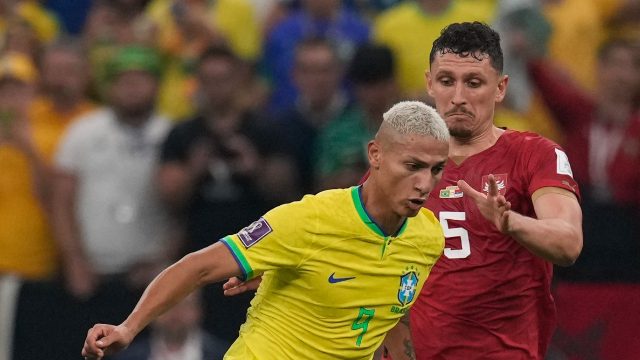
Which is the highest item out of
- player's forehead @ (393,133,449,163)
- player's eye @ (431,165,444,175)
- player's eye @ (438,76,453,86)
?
player's eye @ (438,76,453,86)

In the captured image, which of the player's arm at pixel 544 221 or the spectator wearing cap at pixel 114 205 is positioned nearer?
the player's arm at pixel 544 221

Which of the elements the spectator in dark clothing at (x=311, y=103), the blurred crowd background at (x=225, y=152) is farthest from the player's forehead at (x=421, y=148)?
the spectator in dark clothing at (x=311, y=103)

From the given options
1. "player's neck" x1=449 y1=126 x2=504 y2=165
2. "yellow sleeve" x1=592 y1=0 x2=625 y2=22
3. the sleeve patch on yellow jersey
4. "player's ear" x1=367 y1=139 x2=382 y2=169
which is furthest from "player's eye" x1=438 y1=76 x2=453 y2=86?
"yellow sleeve" x1=592 y1=0 x2=625 y2=22

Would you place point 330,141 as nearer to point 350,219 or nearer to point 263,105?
point 263,105

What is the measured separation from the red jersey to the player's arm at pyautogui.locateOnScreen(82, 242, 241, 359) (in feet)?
4.09

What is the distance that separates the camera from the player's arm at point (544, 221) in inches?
211

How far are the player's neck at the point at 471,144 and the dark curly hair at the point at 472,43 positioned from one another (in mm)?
293

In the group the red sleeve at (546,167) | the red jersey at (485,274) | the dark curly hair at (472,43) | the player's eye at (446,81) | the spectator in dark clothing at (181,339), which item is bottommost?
the spectator in dark clothing at (181,339)

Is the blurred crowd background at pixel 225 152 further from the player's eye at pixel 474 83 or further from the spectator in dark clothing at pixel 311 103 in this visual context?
the player's eye at pixel 474 83

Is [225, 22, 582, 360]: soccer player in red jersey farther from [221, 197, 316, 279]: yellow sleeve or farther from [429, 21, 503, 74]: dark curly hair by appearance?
[221, 197, 316, 279]: yellow sleeve

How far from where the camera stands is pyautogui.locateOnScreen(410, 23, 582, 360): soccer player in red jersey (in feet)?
19.7

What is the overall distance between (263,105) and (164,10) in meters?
1.45

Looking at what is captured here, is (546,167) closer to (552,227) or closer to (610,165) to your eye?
(552,227)

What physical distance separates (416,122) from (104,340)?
57.5 inches
